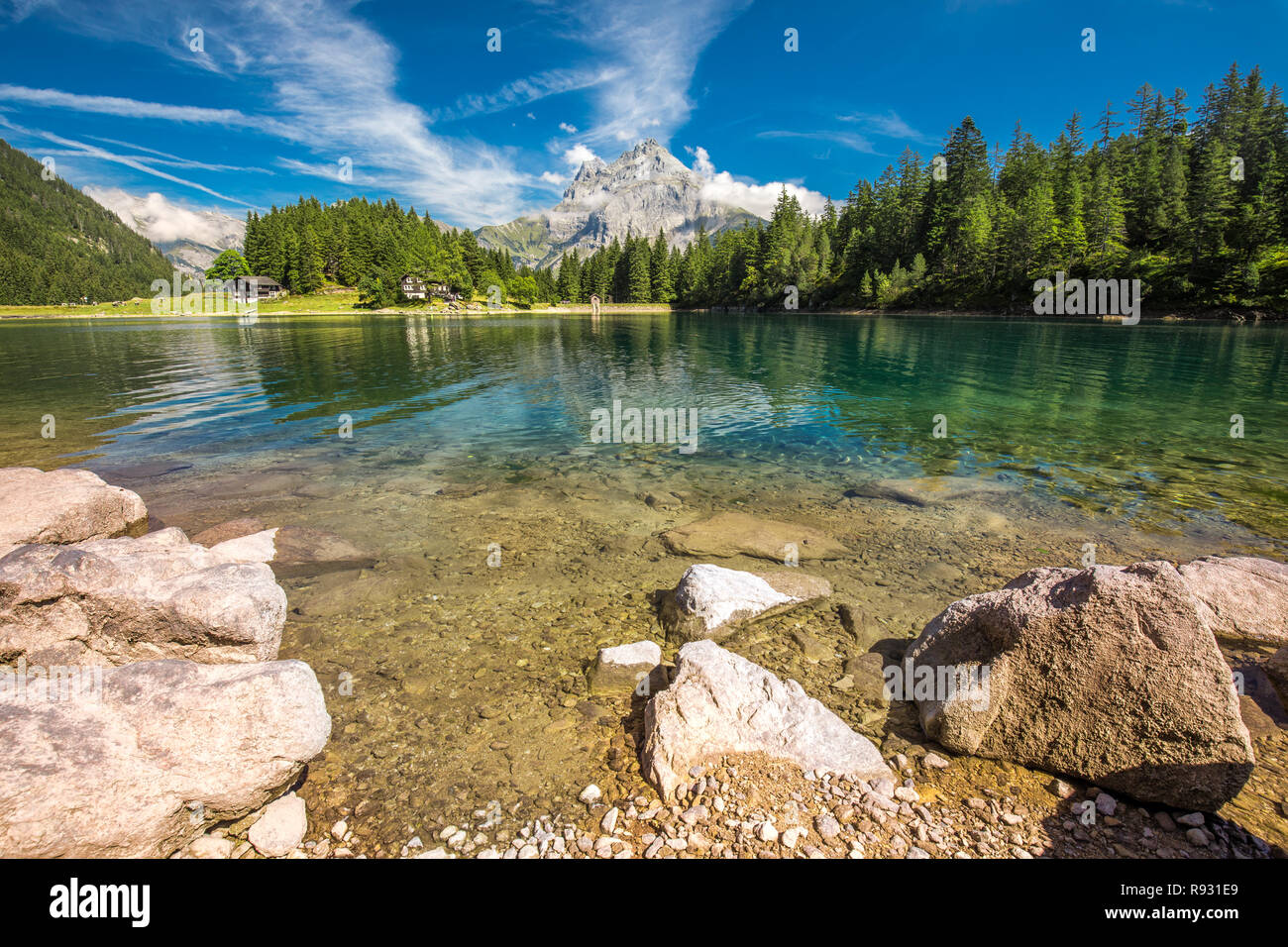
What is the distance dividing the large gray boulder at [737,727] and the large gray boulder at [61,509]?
10.3 m

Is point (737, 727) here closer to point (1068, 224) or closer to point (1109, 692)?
point (1109, 692)

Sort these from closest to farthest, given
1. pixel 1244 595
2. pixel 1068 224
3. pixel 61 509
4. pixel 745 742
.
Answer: pixel 745 742
pixel 1244 595
pixel 61 509
pixel 1068 224

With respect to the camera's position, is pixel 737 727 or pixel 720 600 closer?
pixel 737 727

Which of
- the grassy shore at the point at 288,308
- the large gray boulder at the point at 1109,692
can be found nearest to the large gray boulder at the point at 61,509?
the large gray boulder at the point at 1109,692

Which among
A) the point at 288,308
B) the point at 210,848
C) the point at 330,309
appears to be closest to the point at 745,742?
the point at 210,848

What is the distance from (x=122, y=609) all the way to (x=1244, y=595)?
1385 cm

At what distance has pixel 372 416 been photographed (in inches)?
928

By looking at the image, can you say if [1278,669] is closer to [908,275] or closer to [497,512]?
[497,512]

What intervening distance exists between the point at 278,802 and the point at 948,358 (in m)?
49.5

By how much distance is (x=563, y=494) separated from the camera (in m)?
13.9

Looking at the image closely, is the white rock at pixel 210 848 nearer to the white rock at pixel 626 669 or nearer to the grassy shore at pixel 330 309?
the white rock at pixel 626 669

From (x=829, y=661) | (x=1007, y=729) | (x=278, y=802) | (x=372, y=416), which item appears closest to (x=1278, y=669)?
(x=1007, y=729)

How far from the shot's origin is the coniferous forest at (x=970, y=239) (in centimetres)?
8694
